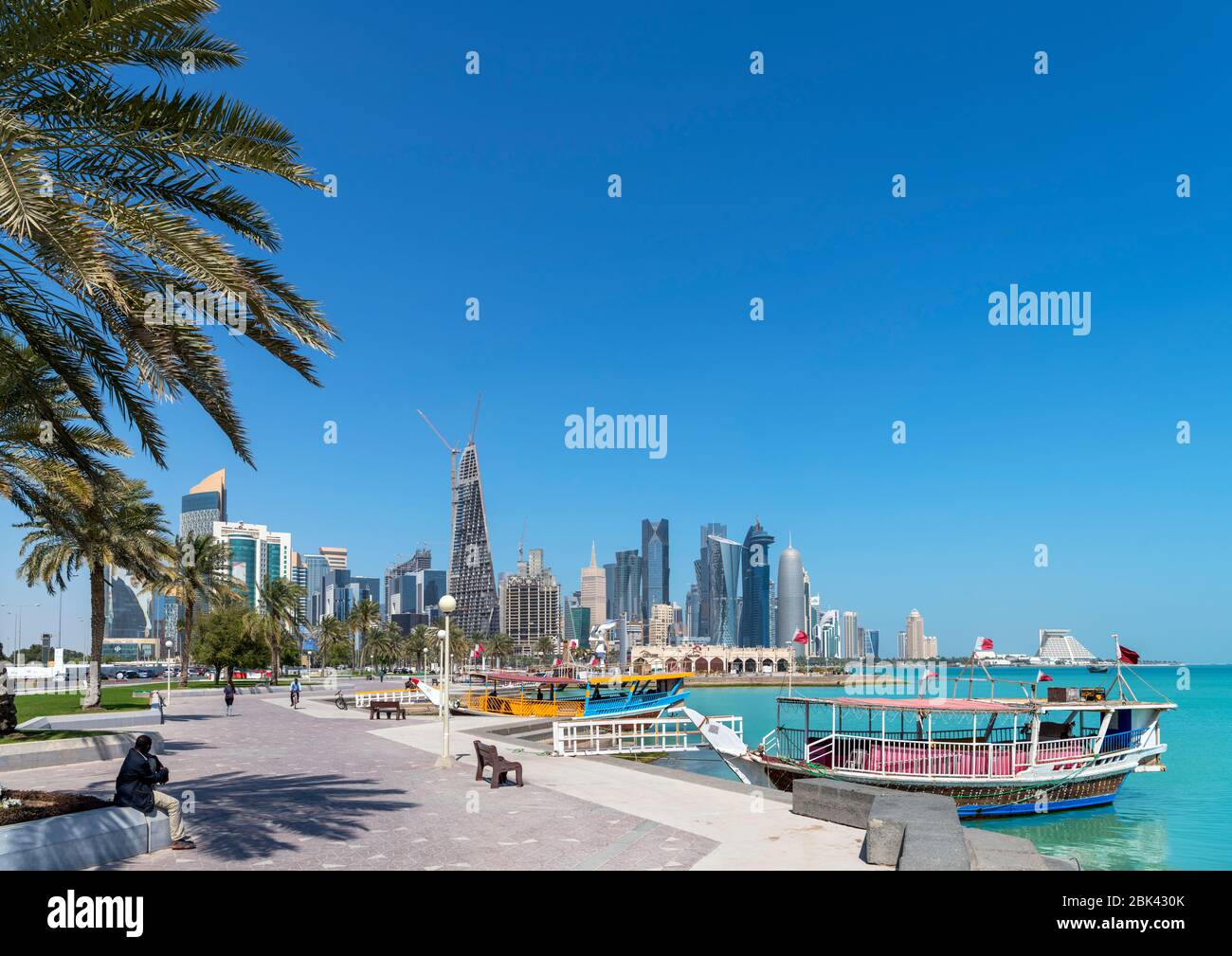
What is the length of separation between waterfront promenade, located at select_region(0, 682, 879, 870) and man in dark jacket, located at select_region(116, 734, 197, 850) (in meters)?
0.29

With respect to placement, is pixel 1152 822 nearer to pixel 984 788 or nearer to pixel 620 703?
pixel 984 788

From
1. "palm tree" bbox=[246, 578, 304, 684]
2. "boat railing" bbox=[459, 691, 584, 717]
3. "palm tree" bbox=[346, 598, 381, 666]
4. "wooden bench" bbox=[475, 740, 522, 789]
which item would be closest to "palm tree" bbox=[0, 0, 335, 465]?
"wooden bench" bbox=[475, 740, 522, 789]

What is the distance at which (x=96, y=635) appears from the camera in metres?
32.6

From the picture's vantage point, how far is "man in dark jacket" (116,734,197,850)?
33.7 ft

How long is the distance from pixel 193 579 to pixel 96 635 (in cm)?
2352

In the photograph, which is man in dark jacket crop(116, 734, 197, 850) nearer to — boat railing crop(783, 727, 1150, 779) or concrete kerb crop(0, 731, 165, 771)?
concrete kerb crop(0, 731, 165, 771)

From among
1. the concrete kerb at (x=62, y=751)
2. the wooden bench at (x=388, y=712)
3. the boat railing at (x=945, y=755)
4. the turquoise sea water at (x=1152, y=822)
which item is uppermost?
the concrete kerb at (x=62, y=751)

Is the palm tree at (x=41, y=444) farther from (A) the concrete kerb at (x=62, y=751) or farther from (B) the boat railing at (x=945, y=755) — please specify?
(B) the boat railing at (x=945, y=755)

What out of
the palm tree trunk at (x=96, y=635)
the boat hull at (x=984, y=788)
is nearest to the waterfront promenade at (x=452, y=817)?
the boat hull at (x=984, y=788)

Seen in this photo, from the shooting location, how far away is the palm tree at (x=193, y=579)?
160 feet

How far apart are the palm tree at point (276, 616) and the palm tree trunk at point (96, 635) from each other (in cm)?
3092

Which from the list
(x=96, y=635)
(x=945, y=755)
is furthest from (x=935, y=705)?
(x=96, y=635)
